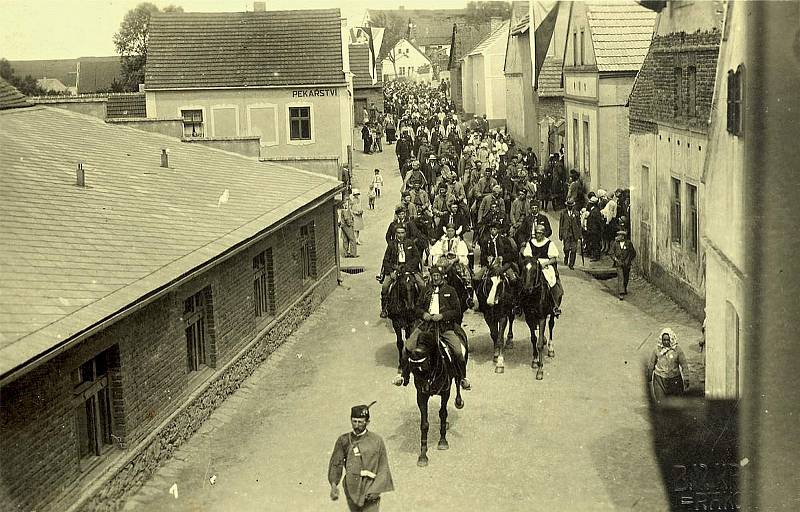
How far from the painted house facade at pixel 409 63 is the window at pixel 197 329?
102m

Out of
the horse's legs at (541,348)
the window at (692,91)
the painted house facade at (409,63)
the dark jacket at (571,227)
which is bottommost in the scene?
the horse's legs at (541,348)

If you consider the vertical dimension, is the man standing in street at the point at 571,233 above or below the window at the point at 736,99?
below

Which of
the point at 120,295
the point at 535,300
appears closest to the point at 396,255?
the point at 535,300

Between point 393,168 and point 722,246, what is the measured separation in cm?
3390

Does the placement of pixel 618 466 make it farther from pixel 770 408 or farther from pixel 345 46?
pixel 345 46

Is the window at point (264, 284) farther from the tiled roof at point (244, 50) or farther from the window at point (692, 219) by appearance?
the tiled roof at point (244, 50)

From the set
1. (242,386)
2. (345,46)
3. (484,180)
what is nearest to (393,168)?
(345,46)

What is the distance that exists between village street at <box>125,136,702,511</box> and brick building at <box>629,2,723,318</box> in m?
0.85

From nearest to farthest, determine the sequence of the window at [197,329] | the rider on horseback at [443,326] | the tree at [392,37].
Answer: the rider on horseback at [443,326] → the window at [197,329] → the tree at [392,37]

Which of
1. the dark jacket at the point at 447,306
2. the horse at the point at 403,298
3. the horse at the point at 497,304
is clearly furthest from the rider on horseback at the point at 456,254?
the dark jacket at the point at 447,306

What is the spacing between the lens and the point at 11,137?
48.6ft

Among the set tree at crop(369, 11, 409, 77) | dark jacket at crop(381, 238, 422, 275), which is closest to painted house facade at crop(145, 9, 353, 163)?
dark jacket at crop(381, 238, 422, 275)

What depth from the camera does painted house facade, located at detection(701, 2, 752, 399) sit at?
8617mm

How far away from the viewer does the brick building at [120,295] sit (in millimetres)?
8445
